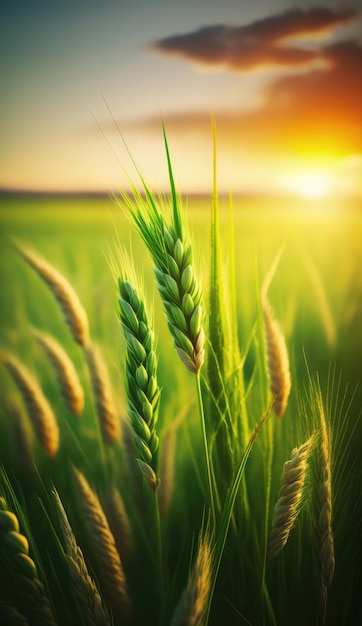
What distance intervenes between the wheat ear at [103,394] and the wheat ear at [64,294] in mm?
27

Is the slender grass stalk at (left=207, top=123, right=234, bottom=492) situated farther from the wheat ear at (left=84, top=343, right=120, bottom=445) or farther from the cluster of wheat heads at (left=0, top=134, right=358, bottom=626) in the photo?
the wheat ear at (left=84, top=343, right=120, bottom=445)

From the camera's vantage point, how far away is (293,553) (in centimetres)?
78

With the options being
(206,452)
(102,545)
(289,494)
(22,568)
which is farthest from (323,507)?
(22,568)

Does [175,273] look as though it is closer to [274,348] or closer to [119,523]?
[274,348]

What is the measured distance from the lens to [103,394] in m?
0.71

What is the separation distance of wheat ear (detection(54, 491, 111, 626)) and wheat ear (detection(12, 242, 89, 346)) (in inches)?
9.1

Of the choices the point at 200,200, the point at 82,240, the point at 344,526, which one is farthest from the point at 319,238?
the point at 344,526

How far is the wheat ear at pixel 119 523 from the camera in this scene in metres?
0.73

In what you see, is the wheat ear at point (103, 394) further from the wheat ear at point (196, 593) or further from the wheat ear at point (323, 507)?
the wheat ear at point (323, 507)

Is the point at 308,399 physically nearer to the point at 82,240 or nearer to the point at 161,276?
the point at 161,276

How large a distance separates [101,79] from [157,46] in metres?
0.09

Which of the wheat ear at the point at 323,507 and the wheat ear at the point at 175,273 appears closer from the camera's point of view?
the wheat ear at the point at 175,273

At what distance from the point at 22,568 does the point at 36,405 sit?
224 millimetres

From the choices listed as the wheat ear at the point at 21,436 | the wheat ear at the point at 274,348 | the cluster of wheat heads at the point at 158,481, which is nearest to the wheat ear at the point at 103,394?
the cluster of wheat heads at the point at 158,481
